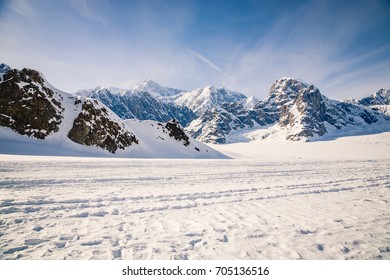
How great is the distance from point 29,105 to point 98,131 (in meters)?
11.3

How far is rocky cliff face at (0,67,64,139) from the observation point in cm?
3319

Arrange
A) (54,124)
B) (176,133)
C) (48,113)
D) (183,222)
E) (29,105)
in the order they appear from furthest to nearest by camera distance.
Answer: (176,133)
(48,113)
(54,124)
(29,105)
(183,222)

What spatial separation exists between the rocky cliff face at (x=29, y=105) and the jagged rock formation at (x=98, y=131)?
3.43m

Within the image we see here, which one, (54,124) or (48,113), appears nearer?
(54,124)

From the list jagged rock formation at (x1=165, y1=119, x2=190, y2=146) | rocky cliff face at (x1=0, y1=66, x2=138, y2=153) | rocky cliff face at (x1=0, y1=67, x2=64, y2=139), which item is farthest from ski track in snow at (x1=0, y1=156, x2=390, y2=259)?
jagged rock formation at (x1=165, y1=119, x2=190, y2=146)

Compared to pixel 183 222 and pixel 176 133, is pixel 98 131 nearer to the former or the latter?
pixel 176 133

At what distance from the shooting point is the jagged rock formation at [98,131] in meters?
37.8

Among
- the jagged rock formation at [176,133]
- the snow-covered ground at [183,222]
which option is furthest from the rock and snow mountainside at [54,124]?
the snow-covered ground at [183,222]

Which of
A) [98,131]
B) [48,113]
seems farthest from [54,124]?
[98,131]

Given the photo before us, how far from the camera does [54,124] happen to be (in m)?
36.3

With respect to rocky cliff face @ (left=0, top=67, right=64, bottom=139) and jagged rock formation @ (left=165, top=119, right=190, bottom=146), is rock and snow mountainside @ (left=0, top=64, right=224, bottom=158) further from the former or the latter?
jagged rock formation @ (left=165, top=119, right=190, bottom=146)

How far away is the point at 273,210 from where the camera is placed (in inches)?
292
